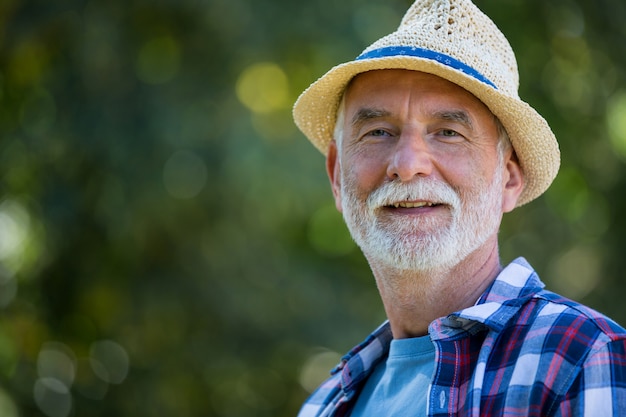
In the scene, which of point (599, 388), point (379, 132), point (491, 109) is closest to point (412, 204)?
point (379, 132)

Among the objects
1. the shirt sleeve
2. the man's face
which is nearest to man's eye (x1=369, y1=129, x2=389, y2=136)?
the man's face

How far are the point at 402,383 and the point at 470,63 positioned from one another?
835 millimetres

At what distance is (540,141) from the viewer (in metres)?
2.52

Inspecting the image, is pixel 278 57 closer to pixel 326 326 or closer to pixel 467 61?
pixel 326 326

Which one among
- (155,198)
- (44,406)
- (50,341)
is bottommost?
(44,406)

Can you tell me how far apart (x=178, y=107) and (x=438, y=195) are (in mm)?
3729

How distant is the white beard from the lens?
7.73ft

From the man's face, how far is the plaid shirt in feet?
0.72

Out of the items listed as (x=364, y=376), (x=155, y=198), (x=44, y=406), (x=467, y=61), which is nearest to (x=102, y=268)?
(x=155, y=198)

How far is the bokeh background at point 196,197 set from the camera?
5.72 m

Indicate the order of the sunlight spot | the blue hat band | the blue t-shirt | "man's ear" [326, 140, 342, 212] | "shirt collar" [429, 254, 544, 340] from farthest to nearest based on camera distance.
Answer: the sunlight spot < "man's ear" [326, 140, 342, 212] < the blue hat band < the blue t-shirt < "shirt collar" [429, 254, 544, 340]

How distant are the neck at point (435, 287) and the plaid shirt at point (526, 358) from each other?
0.18 metres

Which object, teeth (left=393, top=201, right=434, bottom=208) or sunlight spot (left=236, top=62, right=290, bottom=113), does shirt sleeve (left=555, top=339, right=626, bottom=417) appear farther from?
sunlight spot (left=236, top=62, right=290, bottom=113)

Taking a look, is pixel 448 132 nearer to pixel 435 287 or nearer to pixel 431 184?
pixel 431 184
